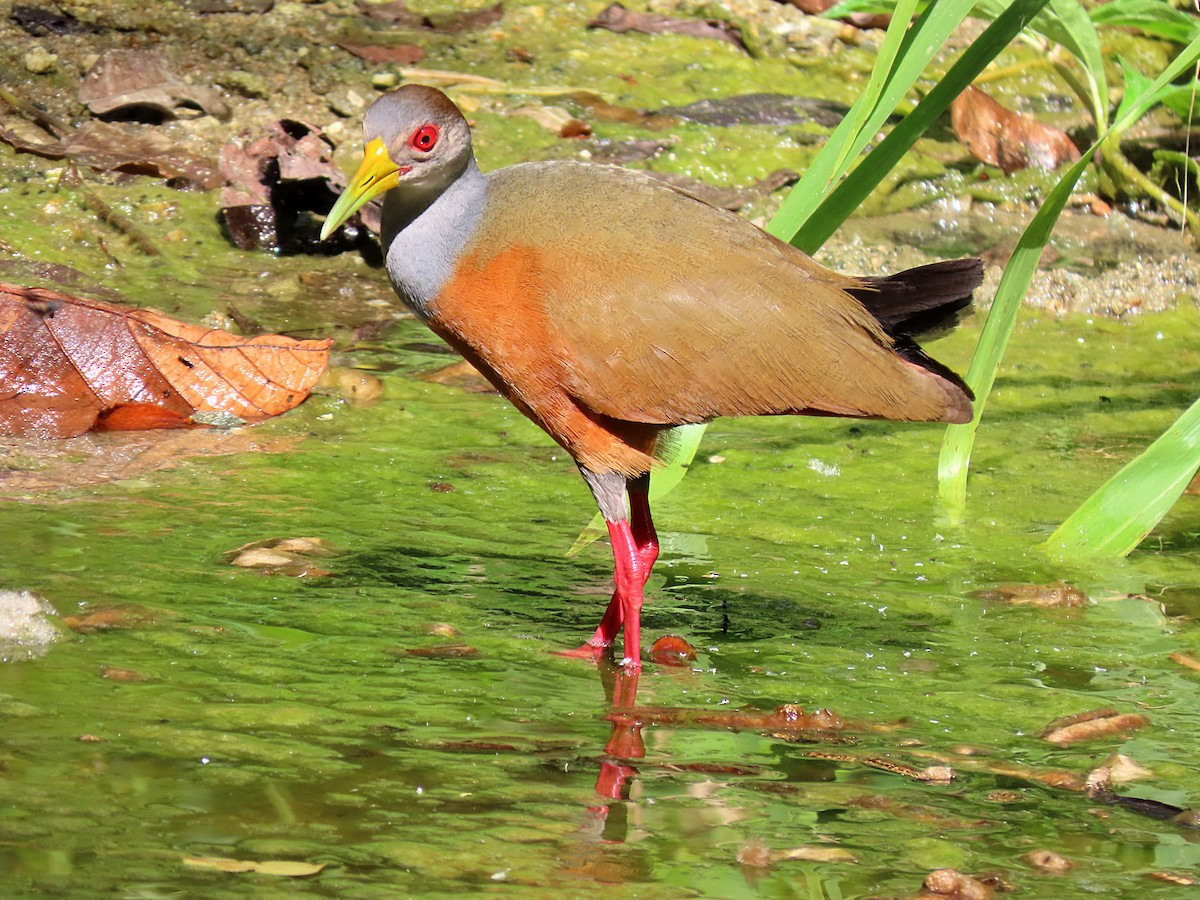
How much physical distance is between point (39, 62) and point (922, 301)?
490 centimetres

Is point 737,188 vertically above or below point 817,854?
above

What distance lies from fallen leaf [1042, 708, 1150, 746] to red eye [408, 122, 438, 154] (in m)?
2.15

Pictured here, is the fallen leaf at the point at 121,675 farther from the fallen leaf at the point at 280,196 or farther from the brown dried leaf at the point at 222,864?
the fallen leaf at the point at 280,196

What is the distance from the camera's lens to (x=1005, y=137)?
7918 mm

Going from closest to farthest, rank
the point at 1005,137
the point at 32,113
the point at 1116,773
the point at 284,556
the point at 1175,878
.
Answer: the point at 1175,878
the point at 1116,773
the point at 284,556
the point at 32,113
the point at 1005,137

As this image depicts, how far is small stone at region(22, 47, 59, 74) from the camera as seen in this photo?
7082mm

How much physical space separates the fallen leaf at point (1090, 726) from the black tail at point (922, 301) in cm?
A: 91

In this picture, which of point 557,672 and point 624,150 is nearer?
point 557,672

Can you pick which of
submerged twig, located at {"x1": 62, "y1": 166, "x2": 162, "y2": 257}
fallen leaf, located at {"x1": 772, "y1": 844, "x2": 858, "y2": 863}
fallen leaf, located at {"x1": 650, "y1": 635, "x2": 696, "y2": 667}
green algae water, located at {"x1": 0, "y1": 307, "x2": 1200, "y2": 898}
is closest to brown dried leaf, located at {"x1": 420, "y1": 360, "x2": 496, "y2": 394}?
green algae water, located at {"x1": 0, "y1": 307, "x2": 1200, "y2": 898}

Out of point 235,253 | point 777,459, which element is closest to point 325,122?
point 235,253

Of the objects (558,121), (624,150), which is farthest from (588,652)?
(558,121)

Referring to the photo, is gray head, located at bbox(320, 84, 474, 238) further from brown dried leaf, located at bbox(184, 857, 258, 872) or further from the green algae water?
brown dried leaf, located at bbox(184, 857, 258, 872)

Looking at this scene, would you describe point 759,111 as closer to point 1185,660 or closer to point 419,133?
point 419,133

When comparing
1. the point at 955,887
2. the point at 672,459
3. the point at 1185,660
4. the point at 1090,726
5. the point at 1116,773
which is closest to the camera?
the point at 955,887
